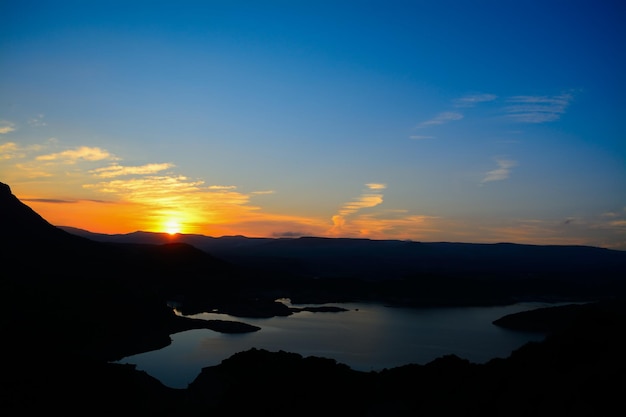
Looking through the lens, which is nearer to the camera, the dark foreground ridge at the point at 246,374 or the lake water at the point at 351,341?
the dark foreground ridge at the point at 246,374

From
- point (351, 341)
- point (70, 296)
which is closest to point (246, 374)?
point (351, 341)

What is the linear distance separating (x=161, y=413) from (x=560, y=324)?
44392 millimetres

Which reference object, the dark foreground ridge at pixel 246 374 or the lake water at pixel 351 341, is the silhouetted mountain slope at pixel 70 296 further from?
the lake water at pixel 351 341

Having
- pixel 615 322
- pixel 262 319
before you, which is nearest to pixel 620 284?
pixel 262 319

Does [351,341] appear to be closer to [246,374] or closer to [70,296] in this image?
[70,296]

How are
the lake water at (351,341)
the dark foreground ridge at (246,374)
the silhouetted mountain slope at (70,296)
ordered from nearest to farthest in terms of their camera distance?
the dark foreground ridge at (246,374) → the lake water at (351,341) → the silhouetted mountain slope at (70,296)

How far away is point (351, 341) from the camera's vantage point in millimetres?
45438

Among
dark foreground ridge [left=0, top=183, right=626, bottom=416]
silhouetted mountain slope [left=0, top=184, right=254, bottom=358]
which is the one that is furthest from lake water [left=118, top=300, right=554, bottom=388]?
dark foreground ridge [left=0, top=183, right=626, bottom=416]

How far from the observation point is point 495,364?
18500 millimetres

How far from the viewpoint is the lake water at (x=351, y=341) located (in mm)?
36969

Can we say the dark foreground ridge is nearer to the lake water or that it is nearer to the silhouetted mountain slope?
the silhouetted mountain slope

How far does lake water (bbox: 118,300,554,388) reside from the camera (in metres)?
37.0

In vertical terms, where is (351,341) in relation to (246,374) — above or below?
below

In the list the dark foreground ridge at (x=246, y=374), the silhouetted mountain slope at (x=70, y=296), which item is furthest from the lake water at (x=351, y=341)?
the dark foreground ridge at (x=246, y=374)
